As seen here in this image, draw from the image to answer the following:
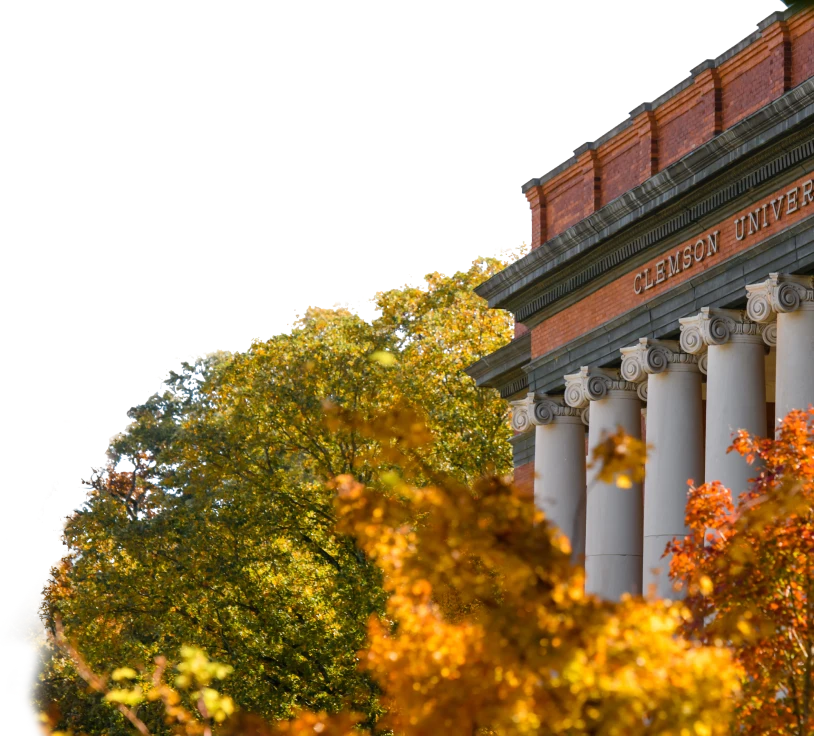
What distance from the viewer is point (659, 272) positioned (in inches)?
1377

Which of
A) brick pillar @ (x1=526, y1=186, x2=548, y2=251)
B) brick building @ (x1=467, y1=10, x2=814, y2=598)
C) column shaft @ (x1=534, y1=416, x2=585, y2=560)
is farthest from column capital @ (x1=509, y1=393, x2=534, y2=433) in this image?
brick pillar @ (x1=526, y1=186, x2=548, y2=251)

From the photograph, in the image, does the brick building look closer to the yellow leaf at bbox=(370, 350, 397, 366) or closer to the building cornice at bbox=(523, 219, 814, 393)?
A: the building cornice at bbox=(523, 219, 814, 393)

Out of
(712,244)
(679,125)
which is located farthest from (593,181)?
(712,244)

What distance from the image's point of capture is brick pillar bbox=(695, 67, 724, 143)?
108 ft

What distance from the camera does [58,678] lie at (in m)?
72.4

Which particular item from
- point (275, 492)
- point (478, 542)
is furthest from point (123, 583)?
point (478, 542)

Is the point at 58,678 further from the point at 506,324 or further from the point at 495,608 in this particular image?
the point at 495,608

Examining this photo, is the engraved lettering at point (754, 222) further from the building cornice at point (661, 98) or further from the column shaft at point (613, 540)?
the column shaft at point (613, 540)

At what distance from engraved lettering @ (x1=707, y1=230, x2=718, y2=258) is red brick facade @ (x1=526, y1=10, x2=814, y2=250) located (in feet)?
6.55

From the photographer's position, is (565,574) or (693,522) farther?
(693,522)

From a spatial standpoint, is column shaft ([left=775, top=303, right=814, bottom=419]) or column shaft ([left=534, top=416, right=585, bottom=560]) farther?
column shaft ([left=534, top=416, right=585, bottom=560])

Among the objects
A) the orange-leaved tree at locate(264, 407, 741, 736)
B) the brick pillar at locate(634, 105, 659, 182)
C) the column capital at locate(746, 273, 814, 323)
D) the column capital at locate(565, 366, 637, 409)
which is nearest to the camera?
the orange-leaved tree at locate(264, 407, 741, 736)

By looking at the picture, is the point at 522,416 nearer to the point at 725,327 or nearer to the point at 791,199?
the point at 725,327

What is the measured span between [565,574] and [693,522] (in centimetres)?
730
